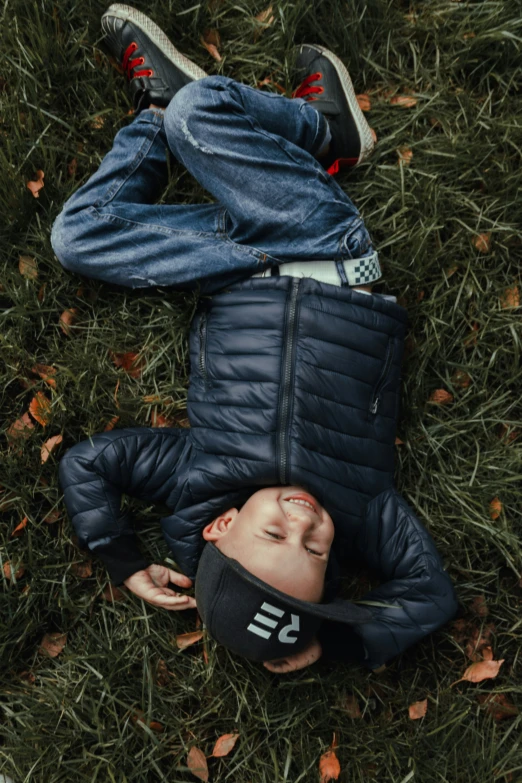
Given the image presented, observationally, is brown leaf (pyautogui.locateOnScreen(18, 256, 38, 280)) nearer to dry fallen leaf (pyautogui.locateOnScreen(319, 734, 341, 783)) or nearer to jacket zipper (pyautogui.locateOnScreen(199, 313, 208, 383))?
jacket zipper (pyautogui.locateOnScreen(199, 313, 208, 383))

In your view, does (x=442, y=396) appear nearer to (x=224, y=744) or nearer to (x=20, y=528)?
(x=224, y=744)

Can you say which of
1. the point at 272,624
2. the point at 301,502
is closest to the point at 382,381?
the point at 301,502

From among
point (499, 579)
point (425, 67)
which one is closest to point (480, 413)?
point (499, 579)

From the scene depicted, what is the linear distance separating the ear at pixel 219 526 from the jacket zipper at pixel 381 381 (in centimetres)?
85

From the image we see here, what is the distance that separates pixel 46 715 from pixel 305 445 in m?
1.90

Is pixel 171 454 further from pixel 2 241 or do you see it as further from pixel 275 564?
pixel 2 241

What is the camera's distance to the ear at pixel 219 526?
2941 millimetres

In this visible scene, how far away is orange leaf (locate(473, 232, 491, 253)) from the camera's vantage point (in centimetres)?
347

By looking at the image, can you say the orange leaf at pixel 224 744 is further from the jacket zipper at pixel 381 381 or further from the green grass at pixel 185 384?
the jacket zipper at pixel 381 381

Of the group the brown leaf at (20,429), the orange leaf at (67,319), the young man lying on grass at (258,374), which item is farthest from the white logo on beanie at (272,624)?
the orange leaf at (67,319)

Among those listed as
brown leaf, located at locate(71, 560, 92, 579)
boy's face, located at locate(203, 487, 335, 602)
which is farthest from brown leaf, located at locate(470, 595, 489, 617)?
brown leaf, located at locate(71, 560, 92, 579)

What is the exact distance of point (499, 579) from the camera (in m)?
3.41

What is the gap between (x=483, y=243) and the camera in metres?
3.47

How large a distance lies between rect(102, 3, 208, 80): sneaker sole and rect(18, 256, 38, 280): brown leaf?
4.42ft
